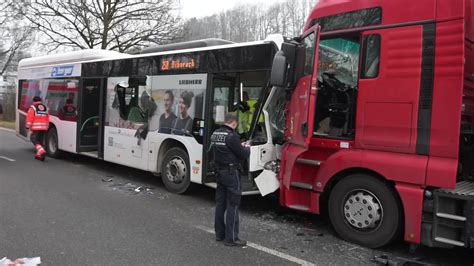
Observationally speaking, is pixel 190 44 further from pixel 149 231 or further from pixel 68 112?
pixel 68 112

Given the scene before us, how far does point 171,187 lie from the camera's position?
7473 millimetres

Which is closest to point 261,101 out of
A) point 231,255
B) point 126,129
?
point 231,255

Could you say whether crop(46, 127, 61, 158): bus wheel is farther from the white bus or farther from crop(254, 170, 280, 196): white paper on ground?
crop(254, 170, 280, 196): white paper on ground

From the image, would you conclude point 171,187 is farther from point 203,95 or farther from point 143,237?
point 143,237

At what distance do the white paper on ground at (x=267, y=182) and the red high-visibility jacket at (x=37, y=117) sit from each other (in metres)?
7.59

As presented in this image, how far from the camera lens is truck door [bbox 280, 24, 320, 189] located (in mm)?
4895

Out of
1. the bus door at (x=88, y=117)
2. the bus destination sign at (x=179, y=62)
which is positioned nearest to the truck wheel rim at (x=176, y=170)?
the bus destination sign at (x=179, y=62)

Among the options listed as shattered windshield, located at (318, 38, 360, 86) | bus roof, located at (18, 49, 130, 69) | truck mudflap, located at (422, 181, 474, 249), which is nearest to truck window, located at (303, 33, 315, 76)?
shattered windshield, located at (318, 38, 360, 86)

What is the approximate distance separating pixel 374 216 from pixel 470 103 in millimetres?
1803

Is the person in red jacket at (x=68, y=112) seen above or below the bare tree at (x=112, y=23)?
below

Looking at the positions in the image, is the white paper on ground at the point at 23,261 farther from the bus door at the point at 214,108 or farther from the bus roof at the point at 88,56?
the bus roof at the point at 88,56

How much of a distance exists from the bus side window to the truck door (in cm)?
54

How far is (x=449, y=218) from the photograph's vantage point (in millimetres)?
4117

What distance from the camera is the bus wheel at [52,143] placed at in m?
11.2
